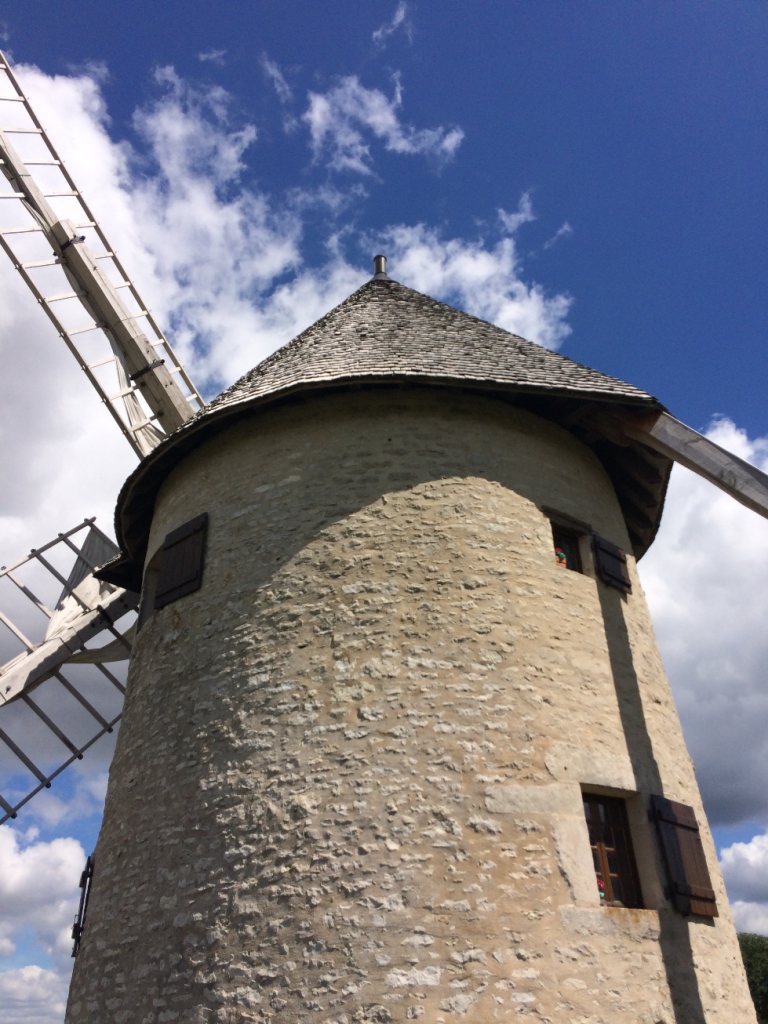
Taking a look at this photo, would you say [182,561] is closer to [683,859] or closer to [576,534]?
[576,534]

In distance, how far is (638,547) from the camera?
34.8 ft

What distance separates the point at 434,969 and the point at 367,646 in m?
2.37

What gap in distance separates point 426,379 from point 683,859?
4741 mm

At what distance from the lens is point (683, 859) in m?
6.69

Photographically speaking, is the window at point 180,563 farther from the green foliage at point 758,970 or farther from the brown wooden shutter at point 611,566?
the green foliage at point 758,970

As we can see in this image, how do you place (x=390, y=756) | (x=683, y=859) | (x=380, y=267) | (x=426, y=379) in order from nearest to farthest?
(x=390, y=756), (x=683, y=859), (x=426, y=379), (x=380, y=267)

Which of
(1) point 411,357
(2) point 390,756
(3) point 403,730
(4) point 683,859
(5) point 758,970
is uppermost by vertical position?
(1) point 411,357

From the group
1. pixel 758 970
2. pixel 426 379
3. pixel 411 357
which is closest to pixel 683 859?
pixel 426 379

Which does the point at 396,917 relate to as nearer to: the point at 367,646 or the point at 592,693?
the point at 367,646

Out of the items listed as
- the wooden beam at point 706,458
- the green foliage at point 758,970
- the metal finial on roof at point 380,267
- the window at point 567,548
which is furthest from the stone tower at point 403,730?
the green foliage at point 758,970

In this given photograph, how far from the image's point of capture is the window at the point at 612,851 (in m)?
6.40

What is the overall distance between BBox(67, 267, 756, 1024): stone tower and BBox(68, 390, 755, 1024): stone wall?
2 cm

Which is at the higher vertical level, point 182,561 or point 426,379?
point 426,379

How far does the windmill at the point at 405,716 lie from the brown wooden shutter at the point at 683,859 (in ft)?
0.09
